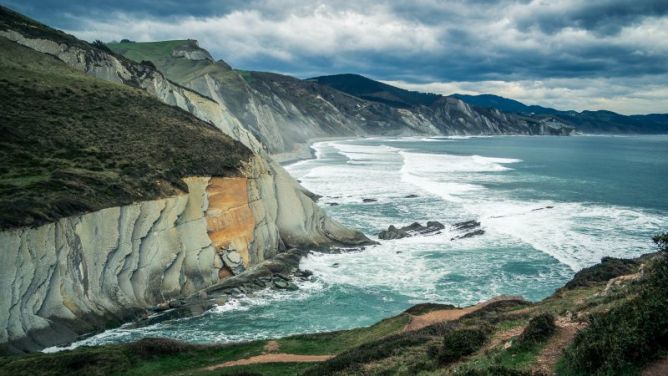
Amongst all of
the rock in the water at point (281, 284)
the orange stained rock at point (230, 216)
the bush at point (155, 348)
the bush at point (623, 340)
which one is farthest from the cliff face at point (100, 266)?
the bush at point (623, 340)

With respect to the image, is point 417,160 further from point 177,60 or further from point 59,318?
point 59,318

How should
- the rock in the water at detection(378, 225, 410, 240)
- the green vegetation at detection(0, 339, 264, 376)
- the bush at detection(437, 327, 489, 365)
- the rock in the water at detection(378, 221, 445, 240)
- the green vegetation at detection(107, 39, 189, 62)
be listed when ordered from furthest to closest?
the green vegetation at detection(107, 39, 189, 62), the rock in the water at detection(378, 221, 445, 240), the rock in the water at detection(378, 225, 410, 240), the green vegetation at detection(0, 339, 264, 376), the bush at detection(437, 327, 489, 365)

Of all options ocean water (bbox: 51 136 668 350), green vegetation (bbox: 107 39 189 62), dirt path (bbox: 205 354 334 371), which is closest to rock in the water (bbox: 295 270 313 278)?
ocean water (bbox: 51 136 668 350)

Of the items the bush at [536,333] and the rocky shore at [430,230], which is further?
the rocky shore at [430,230]

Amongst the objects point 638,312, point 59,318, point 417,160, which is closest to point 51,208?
point 59,318

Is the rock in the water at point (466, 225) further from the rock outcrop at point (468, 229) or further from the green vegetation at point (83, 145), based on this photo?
the green vegetation at point (83, 145)

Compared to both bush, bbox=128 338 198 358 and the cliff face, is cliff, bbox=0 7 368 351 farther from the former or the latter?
bush, bbox=128 338 198 358
